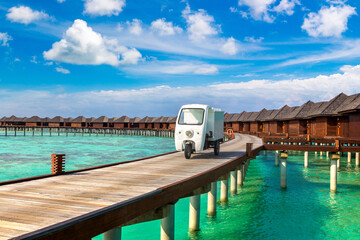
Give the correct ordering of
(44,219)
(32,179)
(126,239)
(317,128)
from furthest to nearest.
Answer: (317,128)
(126,239)
(32,179)
(44,219)

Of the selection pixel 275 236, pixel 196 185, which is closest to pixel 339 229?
pixel 275 236

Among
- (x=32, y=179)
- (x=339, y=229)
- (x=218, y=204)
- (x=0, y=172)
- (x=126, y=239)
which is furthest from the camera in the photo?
(x=0, y=172)

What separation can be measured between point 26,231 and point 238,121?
235 feet

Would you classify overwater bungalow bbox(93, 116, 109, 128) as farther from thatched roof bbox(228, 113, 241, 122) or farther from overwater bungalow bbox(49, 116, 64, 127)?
thatched roof bbox(228, 113, 241, 122)

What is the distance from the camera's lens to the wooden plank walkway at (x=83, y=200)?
4633 millimetres

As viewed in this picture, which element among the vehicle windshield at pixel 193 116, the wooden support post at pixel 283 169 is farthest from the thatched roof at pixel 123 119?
the vehicle windshield at pixel 193 116

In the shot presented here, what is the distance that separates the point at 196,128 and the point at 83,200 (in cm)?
797

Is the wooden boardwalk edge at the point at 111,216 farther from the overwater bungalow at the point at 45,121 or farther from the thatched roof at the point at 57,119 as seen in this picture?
the overwater bungalow at the point at 45,121

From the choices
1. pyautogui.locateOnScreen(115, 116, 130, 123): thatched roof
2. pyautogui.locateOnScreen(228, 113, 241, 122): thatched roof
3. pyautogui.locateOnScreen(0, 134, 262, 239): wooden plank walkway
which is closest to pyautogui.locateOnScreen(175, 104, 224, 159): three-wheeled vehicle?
pyautogui.locateOnScreen(0, 134, 262, 239): wooden plank walkway

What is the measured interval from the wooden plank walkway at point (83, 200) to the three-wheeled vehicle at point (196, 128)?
→ 3.43 m

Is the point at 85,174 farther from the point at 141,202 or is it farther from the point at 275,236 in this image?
the point at 275,236

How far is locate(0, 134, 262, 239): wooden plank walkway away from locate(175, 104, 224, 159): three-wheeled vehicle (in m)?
3.43

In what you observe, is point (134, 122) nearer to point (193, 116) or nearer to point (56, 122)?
point (56, 122)

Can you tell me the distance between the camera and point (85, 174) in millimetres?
9695
